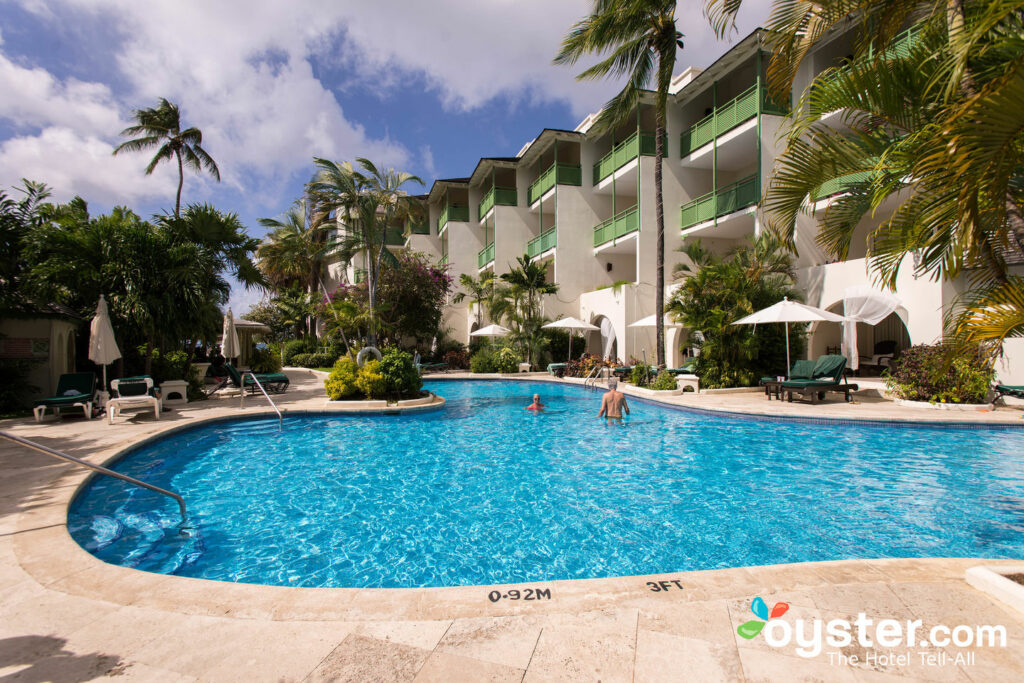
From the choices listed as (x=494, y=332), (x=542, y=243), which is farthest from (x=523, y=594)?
(x=542, y=243)

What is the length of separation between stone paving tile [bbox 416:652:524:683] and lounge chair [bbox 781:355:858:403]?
1146 centimetres

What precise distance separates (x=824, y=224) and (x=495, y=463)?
5272 millimetres

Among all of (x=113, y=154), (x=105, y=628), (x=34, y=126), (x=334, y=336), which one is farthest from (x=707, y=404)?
(x=113, y=154)

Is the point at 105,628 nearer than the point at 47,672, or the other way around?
the point at 47,672

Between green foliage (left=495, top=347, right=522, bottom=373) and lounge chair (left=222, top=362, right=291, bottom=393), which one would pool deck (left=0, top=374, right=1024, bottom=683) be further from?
green foliage (left=495, top=347, right=522, bottom=373)

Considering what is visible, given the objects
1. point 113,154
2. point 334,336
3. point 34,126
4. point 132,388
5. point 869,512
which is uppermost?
point 113,154

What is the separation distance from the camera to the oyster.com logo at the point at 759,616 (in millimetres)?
2260

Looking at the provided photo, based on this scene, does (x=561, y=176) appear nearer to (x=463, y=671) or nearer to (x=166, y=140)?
(x=166, y=140)

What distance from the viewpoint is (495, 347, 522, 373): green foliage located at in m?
20.2

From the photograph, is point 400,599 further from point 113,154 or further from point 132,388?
point 113,154

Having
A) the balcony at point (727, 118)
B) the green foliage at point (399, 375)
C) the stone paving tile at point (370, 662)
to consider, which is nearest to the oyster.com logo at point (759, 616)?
the stone paving tile at point (370, 662)

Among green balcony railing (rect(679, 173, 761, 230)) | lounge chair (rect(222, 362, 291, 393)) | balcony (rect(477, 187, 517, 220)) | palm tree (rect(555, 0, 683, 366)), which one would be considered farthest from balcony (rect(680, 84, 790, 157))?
lounge chair (rect(222, 362, 291, 393))

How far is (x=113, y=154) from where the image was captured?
813 inches

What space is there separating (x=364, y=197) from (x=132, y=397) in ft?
37.7
